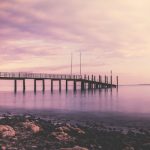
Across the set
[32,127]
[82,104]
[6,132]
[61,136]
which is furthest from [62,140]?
[82,104]

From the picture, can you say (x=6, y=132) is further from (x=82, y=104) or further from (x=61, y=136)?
(x=82, y=104)

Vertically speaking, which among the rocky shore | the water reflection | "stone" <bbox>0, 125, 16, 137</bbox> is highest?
"stone" <bbox>0, 125, 16, 137</bbox>

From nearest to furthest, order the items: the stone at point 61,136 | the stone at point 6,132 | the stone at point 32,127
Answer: the stone at point 61,136, the stone at point 6,132, the stone at point 32,127

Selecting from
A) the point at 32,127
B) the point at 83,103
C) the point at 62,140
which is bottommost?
the point at 83,103

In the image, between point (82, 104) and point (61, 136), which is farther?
point (82, 104)

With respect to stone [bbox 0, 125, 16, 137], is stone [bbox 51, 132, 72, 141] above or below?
below

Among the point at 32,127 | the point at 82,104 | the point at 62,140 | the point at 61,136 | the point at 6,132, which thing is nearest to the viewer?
the point at 62,140

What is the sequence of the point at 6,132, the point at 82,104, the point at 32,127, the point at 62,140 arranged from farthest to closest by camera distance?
the point at 82,104
the point at 32,127
the point at 6,132
the point at 62,140

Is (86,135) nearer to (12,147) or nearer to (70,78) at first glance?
(12,147)

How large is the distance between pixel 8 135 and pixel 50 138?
1888 millimetres

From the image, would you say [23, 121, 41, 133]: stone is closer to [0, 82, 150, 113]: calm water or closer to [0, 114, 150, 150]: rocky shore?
[0, 114, 150, 150]: rocky shore

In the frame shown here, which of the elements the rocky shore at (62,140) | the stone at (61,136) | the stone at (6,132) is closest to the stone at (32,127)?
the rocky shore at (62,140)

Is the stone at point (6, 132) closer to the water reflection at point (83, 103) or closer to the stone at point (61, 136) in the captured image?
the stone at point (61, 136)

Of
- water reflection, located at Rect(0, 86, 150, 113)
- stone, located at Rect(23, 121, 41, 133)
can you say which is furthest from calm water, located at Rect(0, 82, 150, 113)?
stone, located at Rect(23, 121, 41, 133)
